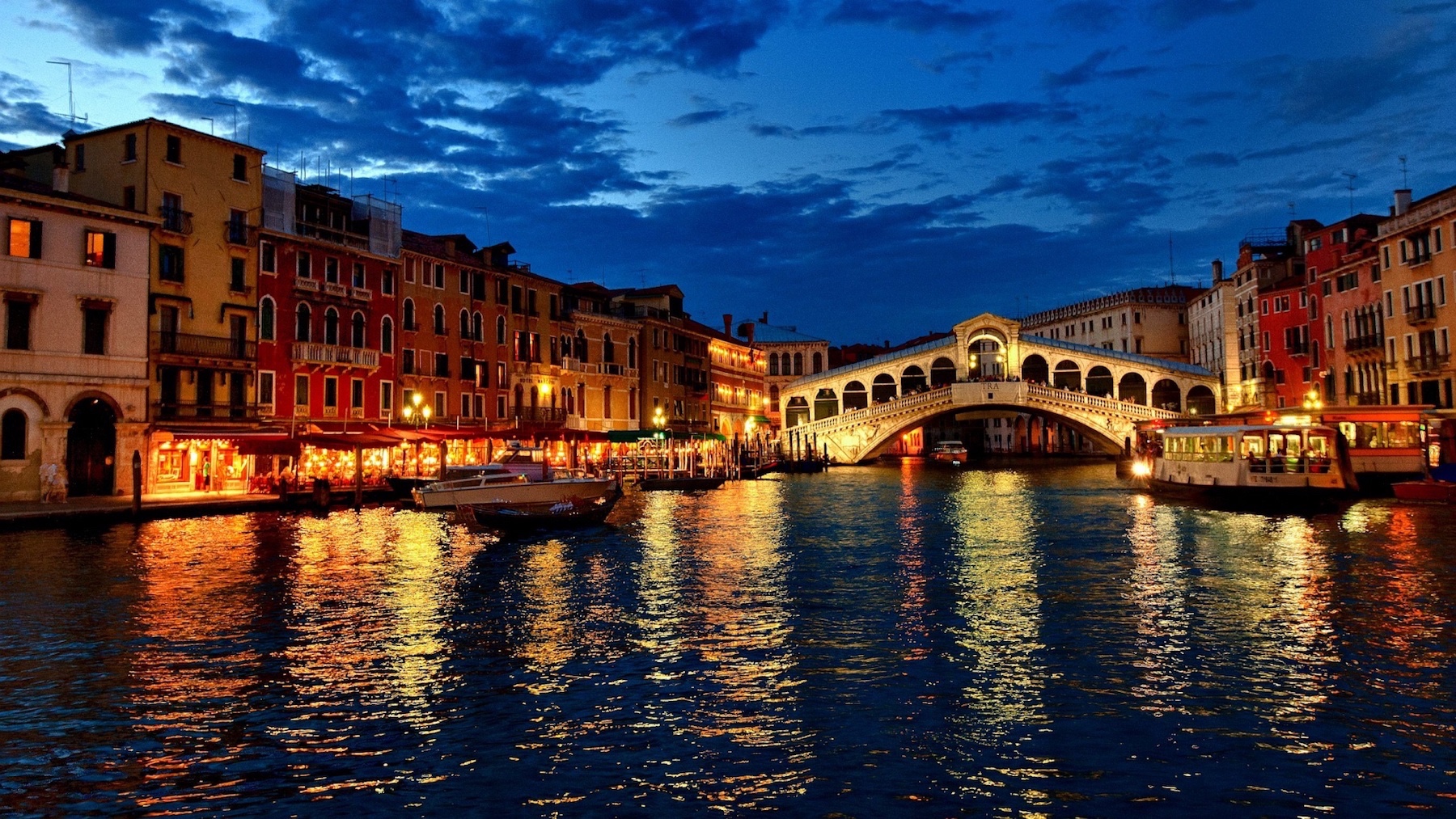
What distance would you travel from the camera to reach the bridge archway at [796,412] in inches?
3014

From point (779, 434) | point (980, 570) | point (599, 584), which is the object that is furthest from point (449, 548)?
point (779, 434)

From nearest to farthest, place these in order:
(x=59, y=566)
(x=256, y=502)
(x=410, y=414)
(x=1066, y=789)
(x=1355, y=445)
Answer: (x=1066, y=789) → (x=59, y=566) → (x=256, y=502) → (x=1355, y=445) → (x=410, y=414)

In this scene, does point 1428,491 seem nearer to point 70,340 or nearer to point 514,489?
point 514,489

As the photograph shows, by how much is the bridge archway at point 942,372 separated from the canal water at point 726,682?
1996 inches

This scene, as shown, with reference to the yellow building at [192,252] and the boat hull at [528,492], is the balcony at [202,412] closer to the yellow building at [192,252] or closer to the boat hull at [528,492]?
the yellow building at [192,252]

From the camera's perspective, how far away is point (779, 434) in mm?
74375

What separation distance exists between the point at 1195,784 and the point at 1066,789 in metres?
0.93

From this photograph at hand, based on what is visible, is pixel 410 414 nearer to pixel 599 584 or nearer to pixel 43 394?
pixel 43 394

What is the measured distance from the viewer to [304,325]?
1382 inches

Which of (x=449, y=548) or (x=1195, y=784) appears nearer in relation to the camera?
(x=1195, y=784)

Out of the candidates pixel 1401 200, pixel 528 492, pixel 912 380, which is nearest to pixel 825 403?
pixel 912 380

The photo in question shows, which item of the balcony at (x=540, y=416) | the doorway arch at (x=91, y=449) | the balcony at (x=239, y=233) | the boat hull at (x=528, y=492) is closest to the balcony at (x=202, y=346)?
the doorway arch at (x=91, y=449)

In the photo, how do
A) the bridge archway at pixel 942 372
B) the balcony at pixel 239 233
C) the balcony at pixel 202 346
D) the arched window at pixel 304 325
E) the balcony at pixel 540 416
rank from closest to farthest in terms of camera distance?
the balcony at pixel 202 346 → the balcony at pixel 239 233 → the arched window at pixel 304 325 → the balcony at pixel 540 416 → the bridge archway at pixel 942 372

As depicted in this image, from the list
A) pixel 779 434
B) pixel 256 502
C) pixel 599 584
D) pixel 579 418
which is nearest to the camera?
pixel 599 584
